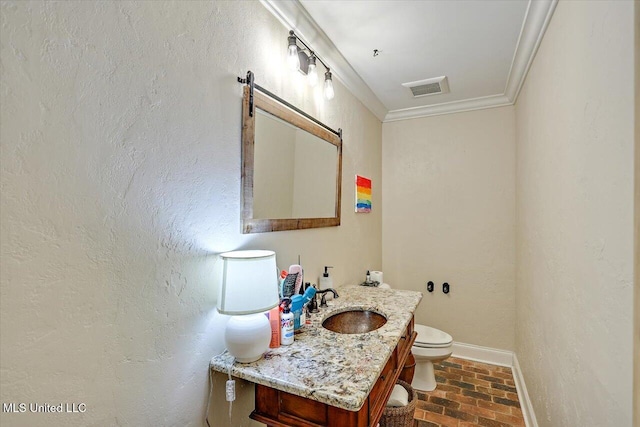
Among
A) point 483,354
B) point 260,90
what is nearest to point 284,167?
point 260,90

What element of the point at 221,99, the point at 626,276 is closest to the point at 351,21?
the point at 221,99

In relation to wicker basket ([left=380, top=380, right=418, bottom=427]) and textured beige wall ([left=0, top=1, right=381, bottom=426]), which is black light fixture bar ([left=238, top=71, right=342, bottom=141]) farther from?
wicker basket ([left=380, top=380, right=418, bottom=427])

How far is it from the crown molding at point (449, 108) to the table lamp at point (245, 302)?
8.48ft

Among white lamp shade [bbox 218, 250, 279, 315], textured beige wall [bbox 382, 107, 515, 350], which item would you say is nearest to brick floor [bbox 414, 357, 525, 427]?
textured beige wall [bbox 382, 107, 515, 350]

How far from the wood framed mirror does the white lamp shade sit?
0.90 feet

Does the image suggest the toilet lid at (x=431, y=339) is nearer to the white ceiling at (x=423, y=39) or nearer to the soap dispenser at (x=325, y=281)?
the soap dispenser at (x=325, y=281)

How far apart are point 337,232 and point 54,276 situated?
1.72 m

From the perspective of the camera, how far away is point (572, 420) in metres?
1.21

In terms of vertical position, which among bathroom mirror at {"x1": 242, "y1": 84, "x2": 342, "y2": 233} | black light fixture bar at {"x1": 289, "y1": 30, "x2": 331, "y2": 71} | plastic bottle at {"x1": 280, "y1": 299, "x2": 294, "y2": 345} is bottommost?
plastic bottle at {"x1": 280, "y1": 299, "x2": 294, "y2": 345}

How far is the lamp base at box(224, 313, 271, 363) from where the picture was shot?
1093 mm

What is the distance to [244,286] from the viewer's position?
3.58 ft

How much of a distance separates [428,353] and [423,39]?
7.11ft

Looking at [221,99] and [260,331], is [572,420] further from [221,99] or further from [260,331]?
[221,99]

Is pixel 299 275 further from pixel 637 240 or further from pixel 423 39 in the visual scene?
pixel 423 39
